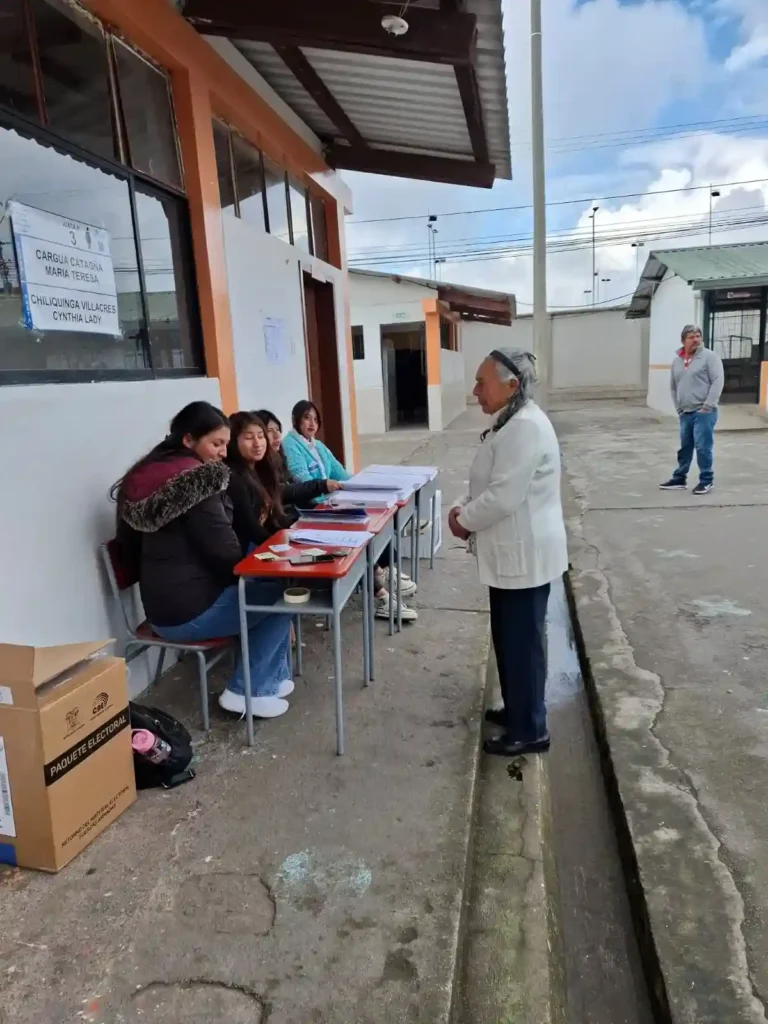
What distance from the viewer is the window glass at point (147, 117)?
3.45 m

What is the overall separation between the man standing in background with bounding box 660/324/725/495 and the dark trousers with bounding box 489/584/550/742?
5259 millimetres

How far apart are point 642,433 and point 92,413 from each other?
12.2 metres

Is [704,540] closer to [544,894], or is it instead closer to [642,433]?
[544,894]

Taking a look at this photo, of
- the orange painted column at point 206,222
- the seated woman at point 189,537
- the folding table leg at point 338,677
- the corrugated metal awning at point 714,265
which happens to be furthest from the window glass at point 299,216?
the corrugated metal awning at point 714,265

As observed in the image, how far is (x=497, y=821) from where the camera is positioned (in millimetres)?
2531

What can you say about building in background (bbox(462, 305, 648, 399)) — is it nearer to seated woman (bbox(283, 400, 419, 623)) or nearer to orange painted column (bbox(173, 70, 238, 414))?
seated woman (bbox(283, 400, 419, 623))

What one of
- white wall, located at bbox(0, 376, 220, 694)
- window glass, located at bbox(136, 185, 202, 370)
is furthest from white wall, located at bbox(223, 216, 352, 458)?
white wall, located at bbox(0, 376, 220, 694)

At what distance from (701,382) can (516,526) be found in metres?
5.41

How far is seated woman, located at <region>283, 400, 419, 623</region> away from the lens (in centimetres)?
423

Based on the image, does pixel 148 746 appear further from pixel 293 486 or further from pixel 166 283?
pixel 166 283

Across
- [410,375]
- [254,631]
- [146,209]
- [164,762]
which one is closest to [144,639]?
[254,631]

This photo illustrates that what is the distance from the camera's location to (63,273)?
2900 mm

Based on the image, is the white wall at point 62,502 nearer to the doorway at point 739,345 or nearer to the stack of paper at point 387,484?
the stack of paper at point 387,484

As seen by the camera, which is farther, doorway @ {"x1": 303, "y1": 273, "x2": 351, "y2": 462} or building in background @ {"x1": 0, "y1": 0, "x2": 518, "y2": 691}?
doorway @ {"x1": 303, "y1": 273, "x2": 351, "y2": 462}
